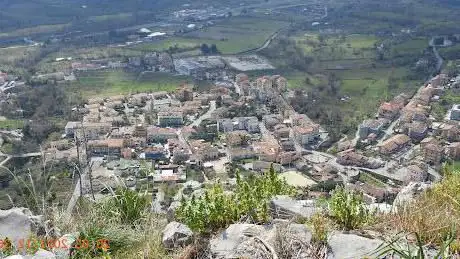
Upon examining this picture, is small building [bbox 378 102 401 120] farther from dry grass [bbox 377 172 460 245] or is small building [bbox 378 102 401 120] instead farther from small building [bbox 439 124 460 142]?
dry grass [bbox 377 172 460 245]

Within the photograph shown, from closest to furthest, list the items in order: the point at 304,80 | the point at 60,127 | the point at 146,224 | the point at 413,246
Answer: the point at 413,246
the point at 146,224
the point at 60,127
the point at 304,80

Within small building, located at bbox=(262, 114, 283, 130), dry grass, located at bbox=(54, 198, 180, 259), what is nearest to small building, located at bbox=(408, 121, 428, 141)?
small building, located at bbox=(262, 114, 283, 130)

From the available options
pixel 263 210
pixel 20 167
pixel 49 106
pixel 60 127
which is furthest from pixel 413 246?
pixel 49 106

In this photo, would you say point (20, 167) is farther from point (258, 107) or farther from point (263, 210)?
point (263, 210)

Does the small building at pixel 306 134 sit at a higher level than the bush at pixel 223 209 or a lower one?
lower

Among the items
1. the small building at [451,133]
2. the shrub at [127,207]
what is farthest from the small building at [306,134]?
the shrub at [127,207]

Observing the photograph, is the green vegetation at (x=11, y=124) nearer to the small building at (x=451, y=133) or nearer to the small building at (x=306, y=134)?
the small building at (x=306, y=134)

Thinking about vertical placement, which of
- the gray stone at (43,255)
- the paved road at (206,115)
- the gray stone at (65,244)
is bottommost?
the paved road at (206,115)

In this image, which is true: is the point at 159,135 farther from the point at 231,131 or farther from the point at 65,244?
the point at 65,244
